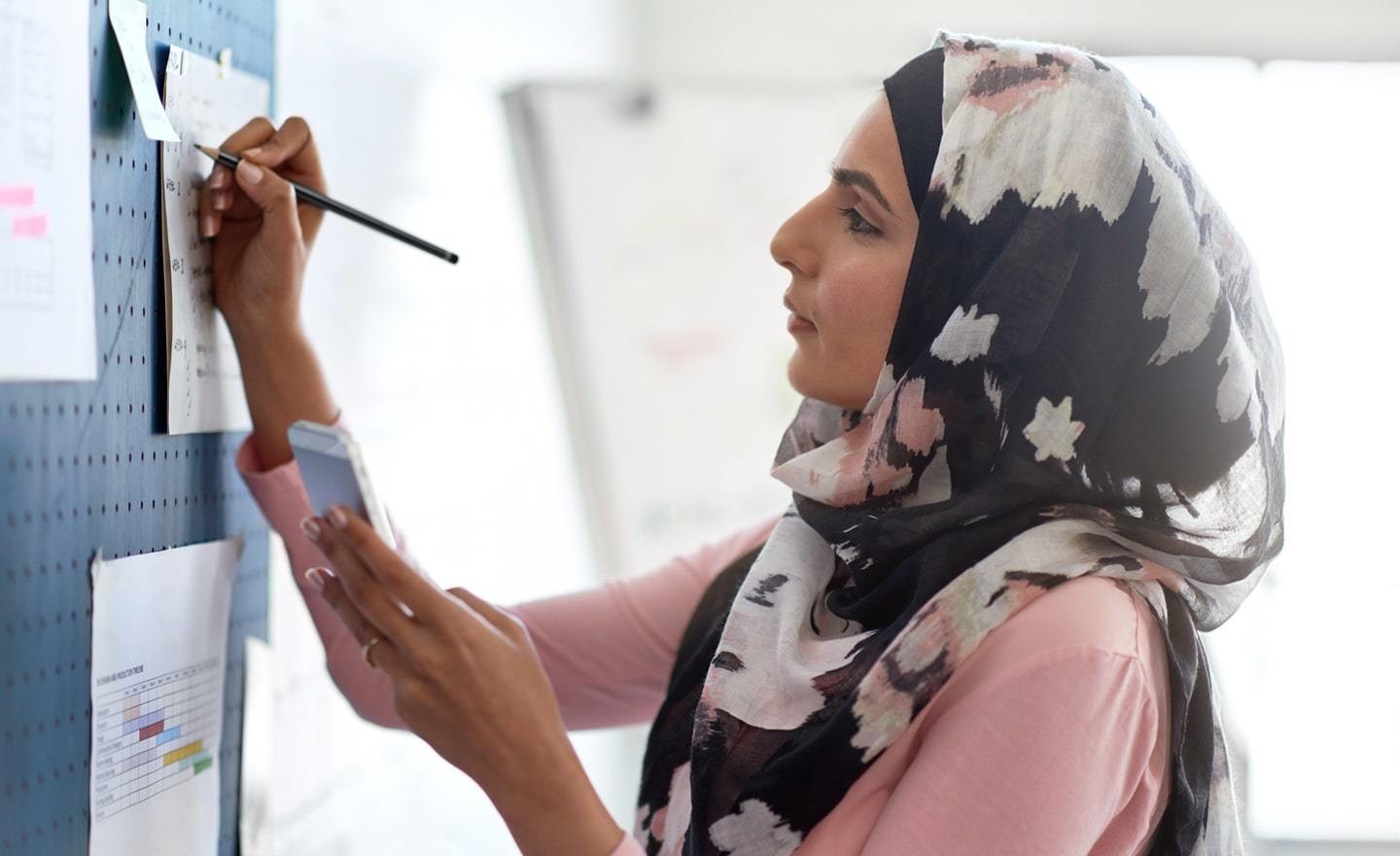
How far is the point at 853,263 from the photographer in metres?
1.00

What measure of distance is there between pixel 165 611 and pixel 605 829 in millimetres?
371

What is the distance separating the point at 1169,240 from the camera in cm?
92

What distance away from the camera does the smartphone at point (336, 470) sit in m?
0.75

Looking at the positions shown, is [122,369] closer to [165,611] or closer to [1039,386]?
[165,611]

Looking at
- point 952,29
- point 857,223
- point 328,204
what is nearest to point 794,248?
point 857,223

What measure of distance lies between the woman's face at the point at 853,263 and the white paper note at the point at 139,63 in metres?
0.47

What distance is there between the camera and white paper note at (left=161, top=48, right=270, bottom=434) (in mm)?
936

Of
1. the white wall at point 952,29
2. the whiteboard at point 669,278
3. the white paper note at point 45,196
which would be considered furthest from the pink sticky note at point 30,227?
the white wall at point 952,29

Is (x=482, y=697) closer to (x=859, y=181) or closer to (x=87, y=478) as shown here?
(x=87, y=478)

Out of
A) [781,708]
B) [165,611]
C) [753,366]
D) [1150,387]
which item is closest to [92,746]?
[165,611]

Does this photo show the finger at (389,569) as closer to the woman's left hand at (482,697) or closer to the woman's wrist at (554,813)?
the woman's left hand at (482,697)

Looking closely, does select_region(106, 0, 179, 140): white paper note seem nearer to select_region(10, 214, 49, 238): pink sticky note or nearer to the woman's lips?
select_region(10, 214, 49, 238): pink sticky note

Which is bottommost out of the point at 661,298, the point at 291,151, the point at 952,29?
the point at 291,151

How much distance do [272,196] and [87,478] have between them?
0.85 feet
